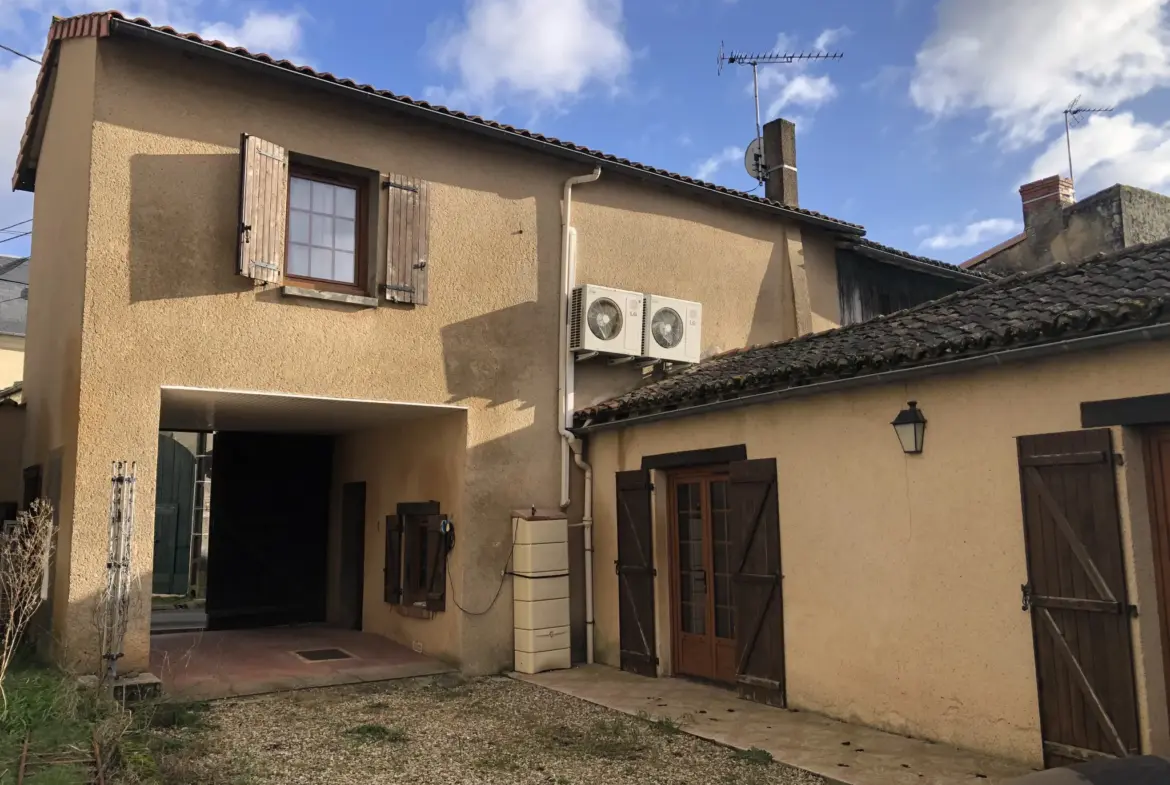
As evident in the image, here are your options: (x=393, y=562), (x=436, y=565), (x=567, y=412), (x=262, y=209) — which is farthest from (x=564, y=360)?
(x=262, y=209)

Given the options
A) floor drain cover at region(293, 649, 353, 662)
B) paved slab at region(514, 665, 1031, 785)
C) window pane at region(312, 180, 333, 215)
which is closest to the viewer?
paved slab at region(514, 665, 1031, 785)

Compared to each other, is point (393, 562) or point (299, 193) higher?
point (299, 193)

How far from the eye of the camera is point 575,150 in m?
9.83

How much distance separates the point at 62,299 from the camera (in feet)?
27.9

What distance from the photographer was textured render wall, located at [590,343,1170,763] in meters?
5.66

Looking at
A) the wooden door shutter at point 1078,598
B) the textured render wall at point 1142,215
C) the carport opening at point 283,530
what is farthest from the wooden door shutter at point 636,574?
the textured render wall at point 1142,215

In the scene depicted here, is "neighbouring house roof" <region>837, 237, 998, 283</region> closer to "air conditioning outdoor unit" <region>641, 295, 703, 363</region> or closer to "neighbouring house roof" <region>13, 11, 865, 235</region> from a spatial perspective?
"neighbouring house roof" <region>13, 11, 865, 235</region>

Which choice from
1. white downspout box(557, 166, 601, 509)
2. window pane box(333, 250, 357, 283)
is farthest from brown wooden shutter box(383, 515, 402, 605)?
window pane box(333, 250, 357, 283)

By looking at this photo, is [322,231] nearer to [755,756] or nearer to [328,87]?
[328,87]

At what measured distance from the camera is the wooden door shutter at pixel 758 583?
24.8 feet

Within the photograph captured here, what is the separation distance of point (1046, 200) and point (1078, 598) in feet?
37.9

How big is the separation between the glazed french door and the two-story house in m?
1.39

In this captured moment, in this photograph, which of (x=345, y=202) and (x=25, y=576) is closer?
(x=25, y=576)

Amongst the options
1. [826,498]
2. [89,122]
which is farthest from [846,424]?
[89,122]
